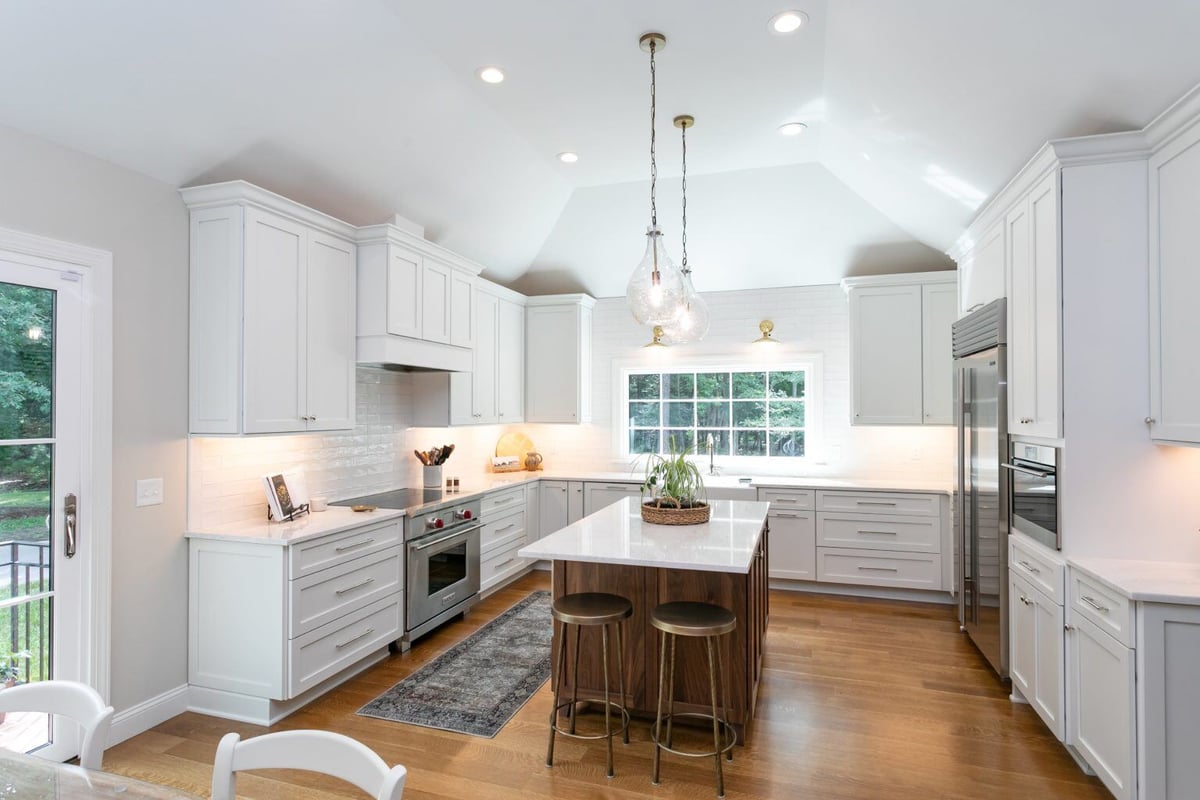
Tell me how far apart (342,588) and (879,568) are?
3830 millimetres

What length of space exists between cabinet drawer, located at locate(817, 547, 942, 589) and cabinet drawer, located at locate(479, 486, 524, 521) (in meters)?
2.44

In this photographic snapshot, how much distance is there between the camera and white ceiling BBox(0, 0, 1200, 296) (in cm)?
243

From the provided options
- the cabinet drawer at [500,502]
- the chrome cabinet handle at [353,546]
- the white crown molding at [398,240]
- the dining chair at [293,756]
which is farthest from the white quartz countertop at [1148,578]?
the white crown molding at [398,240]

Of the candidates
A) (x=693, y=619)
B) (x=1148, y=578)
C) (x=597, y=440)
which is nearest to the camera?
(x=1148, y=578)

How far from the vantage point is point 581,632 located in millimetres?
3088

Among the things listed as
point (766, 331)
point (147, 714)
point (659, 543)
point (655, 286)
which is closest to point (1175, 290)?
point (655, 286)

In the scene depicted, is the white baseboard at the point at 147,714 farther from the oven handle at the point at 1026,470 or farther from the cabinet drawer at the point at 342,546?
the oven handle at the point at 1026,470

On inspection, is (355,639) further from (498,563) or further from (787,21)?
(787,21)

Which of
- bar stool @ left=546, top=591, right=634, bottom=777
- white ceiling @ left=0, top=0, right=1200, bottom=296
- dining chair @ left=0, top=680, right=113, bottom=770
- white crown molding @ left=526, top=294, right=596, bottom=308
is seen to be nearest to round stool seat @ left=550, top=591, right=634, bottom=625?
bar stool @ left=546, top=591, right=634, bottom=777

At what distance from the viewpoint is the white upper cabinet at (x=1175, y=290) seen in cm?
237

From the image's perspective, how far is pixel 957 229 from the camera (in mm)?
4289

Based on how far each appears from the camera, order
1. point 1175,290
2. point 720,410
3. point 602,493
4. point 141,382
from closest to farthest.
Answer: point 1175,290 → point 141,382 → point 602,493 → point 720,410

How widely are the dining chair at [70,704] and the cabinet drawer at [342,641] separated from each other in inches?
61.1

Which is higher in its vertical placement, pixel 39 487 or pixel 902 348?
pixel 902 348
